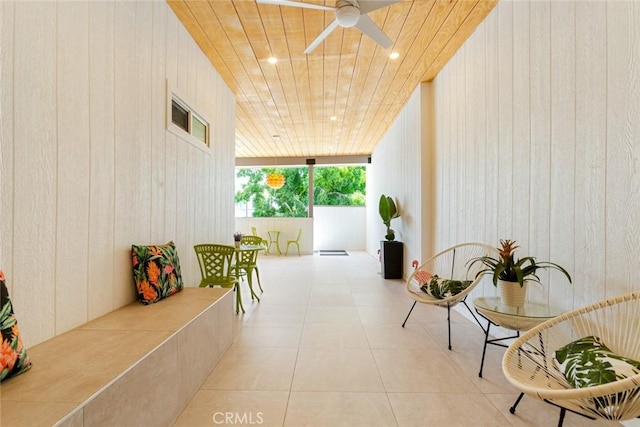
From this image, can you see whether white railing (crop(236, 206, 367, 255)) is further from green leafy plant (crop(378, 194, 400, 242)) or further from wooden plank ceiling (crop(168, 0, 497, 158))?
wooden plank ceiling (crop(168, 0, 497, 158))

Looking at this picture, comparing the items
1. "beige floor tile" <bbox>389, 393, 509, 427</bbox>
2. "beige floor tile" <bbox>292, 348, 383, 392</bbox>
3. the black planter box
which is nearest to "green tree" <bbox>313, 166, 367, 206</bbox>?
the black planter box

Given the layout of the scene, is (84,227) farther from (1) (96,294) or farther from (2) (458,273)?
(2) (458,273)

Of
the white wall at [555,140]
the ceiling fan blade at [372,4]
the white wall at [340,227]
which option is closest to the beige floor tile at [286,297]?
the white wall at [555,140]

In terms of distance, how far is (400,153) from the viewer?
16.2ft

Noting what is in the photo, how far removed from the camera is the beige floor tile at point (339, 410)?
143 cm

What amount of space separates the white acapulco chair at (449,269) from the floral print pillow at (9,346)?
2379 millimetres

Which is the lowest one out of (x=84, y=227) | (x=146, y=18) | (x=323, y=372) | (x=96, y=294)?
(x=323, y=372)

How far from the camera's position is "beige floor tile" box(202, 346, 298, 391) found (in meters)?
1.73

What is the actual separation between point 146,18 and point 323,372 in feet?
9.84

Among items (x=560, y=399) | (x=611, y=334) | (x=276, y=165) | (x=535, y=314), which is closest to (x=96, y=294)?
(x=560, y=399)

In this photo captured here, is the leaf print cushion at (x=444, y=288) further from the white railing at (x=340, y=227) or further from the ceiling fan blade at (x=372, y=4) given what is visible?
the white railing at (x=340, y=227)

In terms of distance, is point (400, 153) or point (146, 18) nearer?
point (146, 18)

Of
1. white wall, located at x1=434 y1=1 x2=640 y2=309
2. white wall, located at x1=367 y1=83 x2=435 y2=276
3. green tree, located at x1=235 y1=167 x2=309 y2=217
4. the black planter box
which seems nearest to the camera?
white wall, located at x1=434 y1=1 x2=640 y2=309

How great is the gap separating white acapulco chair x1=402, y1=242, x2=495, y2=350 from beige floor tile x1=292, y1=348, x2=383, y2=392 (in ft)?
2.33
